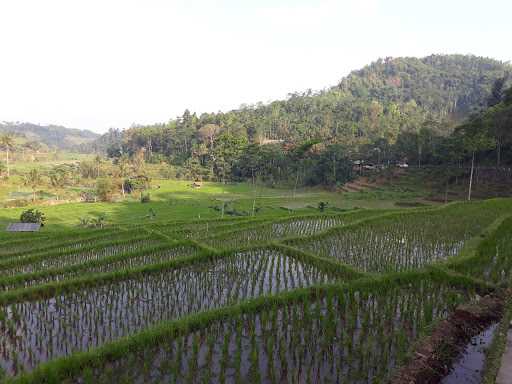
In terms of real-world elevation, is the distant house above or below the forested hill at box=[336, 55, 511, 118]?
below

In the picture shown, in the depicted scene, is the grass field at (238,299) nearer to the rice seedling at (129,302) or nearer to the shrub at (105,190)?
the rice seedling at (129,302)

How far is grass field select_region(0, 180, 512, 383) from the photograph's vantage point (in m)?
6.60

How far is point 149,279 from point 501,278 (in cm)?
1082

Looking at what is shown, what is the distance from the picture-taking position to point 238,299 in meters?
10.0

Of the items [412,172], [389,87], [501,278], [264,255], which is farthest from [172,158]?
[389,87]

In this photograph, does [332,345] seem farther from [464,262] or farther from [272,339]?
[464,262]

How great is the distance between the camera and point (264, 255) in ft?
46.3

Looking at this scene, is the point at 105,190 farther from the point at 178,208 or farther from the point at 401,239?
the point at 401,239

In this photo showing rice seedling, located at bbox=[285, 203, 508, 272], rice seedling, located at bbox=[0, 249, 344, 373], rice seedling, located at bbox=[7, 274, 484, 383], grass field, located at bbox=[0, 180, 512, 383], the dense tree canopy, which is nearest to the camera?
rice seedling, located at bbox=[7, 274, 484, 383]

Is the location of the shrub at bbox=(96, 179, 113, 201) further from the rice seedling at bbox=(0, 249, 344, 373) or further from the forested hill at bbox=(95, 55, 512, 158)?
the forested hill at bbox=(95, 55, 512, 158)

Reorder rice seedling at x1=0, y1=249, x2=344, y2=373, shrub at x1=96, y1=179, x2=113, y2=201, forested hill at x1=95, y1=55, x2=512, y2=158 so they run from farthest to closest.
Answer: forested hill at x1=95, y1=55, x2=512, y2=158 → shrub at x1=96, y1=179, x2=113, y2=201 → rice seedling at x1=0, y1=249, x2=344, y2=373

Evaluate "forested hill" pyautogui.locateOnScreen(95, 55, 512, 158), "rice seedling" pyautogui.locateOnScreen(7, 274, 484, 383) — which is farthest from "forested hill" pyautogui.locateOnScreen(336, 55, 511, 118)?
"rice seedling" pyautogui.locateOnScreen(7, 274, 484, 383)

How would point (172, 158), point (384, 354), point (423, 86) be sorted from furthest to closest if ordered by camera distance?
point (423, 86) → point (172, 158) → point (384, 354)

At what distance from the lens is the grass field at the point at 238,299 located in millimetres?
6602
